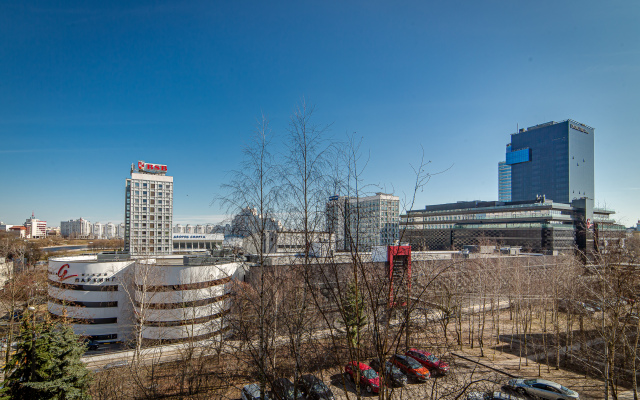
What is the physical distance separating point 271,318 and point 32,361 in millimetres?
7221

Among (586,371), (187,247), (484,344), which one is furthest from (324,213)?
(187,247)

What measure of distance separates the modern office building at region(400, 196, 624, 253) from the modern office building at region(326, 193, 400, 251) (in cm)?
3803

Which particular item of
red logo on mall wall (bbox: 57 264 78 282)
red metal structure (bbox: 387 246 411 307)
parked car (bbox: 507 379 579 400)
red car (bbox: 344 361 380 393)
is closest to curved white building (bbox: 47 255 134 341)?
red logo on mall wall (bbox: 57 264 78 282)

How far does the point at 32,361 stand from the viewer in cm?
814

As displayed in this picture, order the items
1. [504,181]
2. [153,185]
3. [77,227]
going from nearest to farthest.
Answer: [153,185] → [504,181] → [77,227]

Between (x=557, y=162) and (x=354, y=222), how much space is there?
391 feet

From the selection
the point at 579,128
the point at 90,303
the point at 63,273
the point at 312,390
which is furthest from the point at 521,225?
the point at 579,128

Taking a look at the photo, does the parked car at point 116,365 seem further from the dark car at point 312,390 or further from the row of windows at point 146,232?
the row of windows at point 146,232

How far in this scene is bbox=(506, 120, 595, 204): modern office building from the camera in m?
95.0

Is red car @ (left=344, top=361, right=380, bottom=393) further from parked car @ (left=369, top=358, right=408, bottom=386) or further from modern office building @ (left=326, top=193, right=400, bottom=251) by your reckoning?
modern office building @ (left=326, top=193, right=400, bottom=251)

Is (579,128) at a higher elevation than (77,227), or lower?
higher

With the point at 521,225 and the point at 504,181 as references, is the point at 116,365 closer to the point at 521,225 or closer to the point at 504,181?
the point at 521,225

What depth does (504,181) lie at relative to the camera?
13288 centimetres

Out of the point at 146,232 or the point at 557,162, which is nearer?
the point at 146,232
